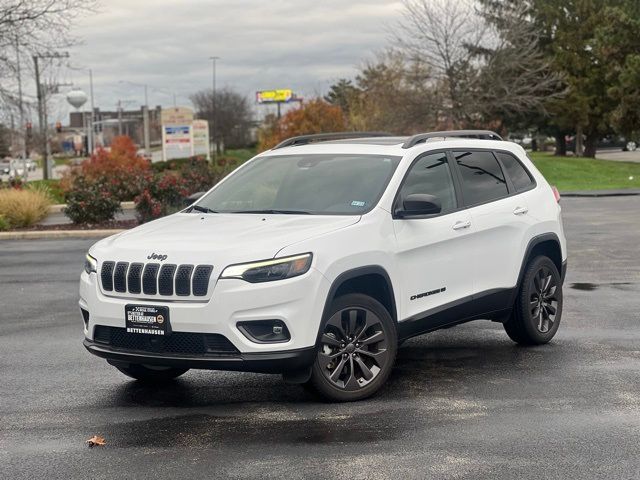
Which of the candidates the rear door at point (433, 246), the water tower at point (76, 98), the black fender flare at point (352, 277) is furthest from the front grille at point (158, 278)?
the water tower at point (76, 98)

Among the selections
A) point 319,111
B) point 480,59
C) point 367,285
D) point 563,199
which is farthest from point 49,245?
point 480,59

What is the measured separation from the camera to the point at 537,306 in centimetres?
924

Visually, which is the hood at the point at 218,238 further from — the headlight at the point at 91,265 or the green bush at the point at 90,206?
the green bush at the point at 90,206

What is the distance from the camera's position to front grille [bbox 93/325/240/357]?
262 inches

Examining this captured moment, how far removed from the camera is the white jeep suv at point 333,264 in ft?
21.8

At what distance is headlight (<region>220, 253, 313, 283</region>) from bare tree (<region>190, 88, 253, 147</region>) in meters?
101

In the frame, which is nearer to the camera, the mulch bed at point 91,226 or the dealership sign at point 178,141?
the mulch bed at point 91,226

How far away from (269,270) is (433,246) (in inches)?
67.4

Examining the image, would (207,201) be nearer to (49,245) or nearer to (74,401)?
(74,401)

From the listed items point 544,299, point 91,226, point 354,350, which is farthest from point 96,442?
point 91,226

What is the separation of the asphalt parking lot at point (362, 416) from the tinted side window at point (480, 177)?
136 cm

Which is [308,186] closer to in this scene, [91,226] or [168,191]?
[91,226]

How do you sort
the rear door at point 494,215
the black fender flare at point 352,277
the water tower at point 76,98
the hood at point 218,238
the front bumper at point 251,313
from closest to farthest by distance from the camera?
the front bumper at point 251,313 < the hood at point 218,238 < the black fender flare at point 352,277 < the rear door at point 494,215 < the water tower at point 76,98

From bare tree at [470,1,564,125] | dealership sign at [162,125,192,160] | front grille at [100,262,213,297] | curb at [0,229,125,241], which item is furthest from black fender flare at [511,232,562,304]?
dealership sign at [162,125,192,160]
